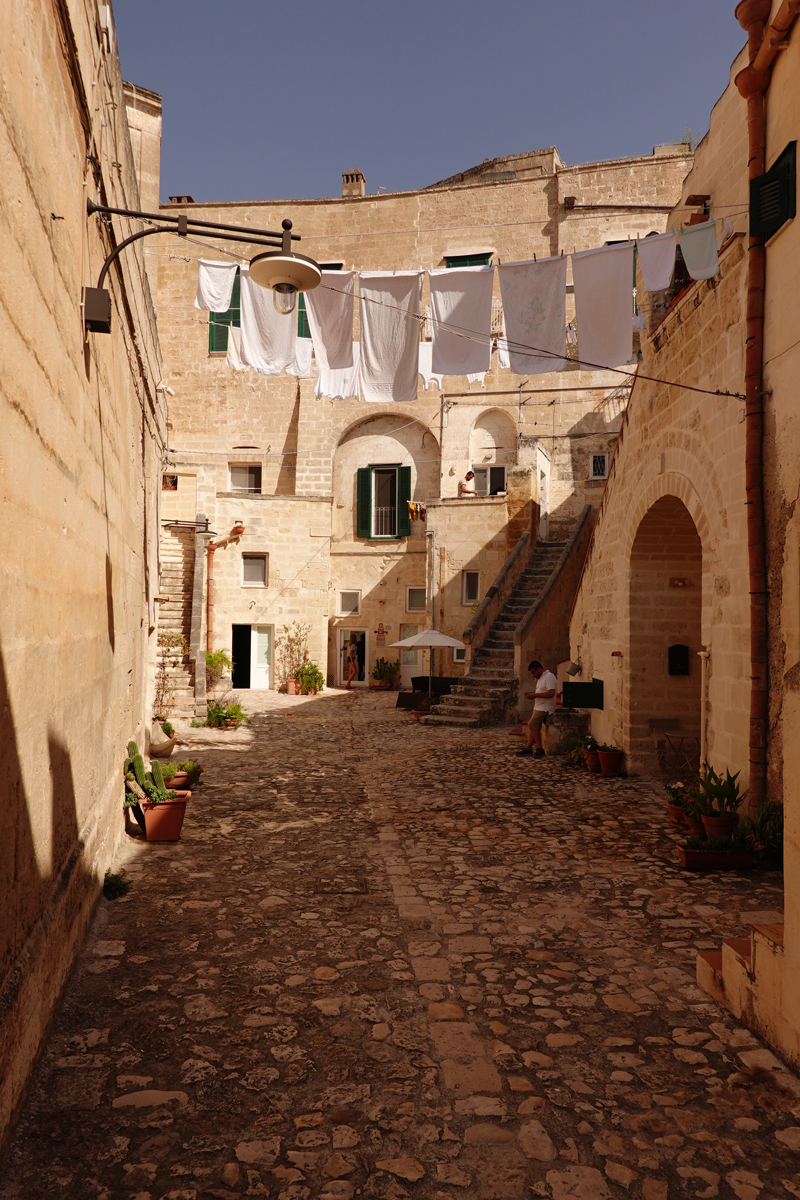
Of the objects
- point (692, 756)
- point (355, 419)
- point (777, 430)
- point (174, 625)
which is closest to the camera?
point (777, 430)

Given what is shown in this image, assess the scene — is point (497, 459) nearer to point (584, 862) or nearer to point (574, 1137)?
point (584, 862)

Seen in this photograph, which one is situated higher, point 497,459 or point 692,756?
point 497,459

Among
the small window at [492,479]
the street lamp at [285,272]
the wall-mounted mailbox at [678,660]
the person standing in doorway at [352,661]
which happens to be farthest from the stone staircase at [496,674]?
the street lamp at [285,272]

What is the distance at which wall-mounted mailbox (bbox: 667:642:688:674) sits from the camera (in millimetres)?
10133

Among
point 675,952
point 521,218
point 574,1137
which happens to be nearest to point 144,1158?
point 574,1137

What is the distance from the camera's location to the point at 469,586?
2023cm

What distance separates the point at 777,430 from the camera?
22.0 feet

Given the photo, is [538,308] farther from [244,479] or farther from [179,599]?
[244,479]

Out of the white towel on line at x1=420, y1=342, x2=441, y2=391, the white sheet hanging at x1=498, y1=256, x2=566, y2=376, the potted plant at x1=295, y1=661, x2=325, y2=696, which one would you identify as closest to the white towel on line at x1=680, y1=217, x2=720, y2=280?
the white sheet hanging at x1=498, y1=256, x2=566, y2=376

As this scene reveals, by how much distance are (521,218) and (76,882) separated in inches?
916

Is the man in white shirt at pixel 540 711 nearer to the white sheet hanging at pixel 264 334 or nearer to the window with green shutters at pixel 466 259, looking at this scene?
the white sheet hanging at pixel 264 334

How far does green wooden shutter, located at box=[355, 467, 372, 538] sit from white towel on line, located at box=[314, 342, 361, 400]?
12527mm

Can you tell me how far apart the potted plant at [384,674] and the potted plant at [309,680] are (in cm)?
170

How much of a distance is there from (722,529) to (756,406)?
120 centimetres
